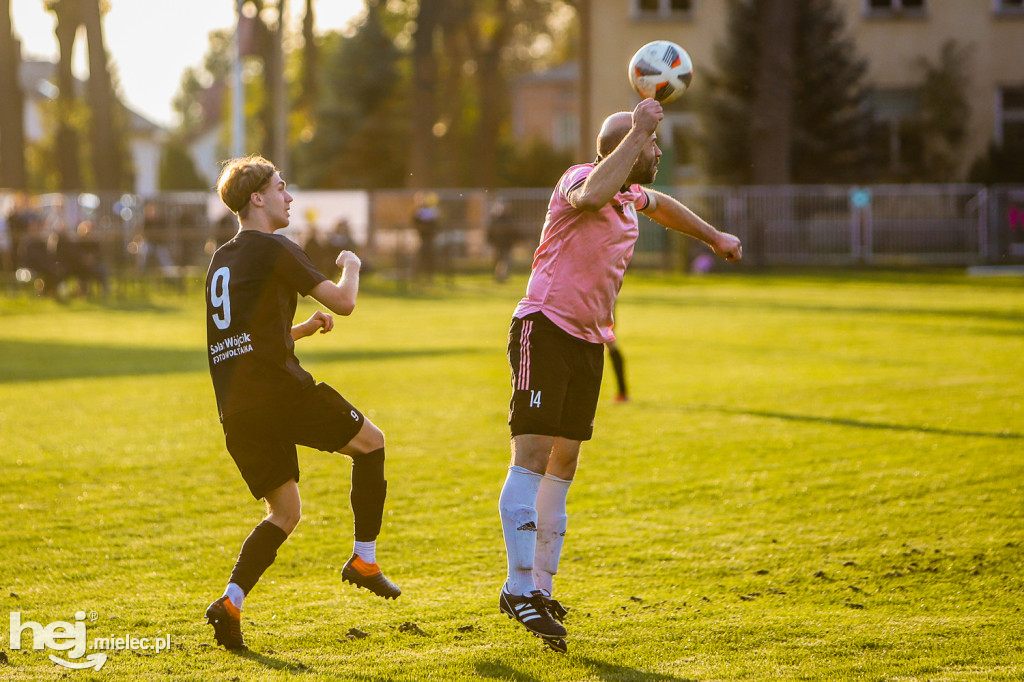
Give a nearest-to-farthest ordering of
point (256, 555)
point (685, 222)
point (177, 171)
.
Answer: point (256, 555)
point (685, 222)
point (177, 171)

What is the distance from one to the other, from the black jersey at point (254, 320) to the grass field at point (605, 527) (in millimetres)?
981

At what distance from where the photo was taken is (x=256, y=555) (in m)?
4.85

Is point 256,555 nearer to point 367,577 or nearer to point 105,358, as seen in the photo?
point 367,577

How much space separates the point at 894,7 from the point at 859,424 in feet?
101

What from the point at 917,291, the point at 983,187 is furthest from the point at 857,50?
the point at 917,291


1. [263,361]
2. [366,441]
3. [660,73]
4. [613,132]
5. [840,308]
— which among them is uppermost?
[660,73]

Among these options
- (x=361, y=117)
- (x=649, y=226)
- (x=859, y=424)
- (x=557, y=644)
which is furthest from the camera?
(x=361, y=117)

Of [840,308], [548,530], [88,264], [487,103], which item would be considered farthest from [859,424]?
[487,103]

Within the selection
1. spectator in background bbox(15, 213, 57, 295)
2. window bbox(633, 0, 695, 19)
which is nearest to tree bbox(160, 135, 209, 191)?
window bbox(633, 0, 695, 19)

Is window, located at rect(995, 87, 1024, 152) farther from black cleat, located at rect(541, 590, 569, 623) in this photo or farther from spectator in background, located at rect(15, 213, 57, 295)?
black cleat, located at rect(541, 590, 569, 623)

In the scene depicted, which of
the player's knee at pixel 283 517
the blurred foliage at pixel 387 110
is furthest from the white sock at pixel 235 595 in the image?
the blurred foliage at pixel 387 110

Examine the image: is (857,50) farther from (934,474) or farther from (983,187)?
(934,474)

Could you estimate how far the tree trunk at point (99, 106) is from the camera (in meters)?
36.8

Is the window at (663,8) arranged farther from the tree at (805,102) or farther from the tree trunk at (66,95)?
the tree trunk at (66,95)
